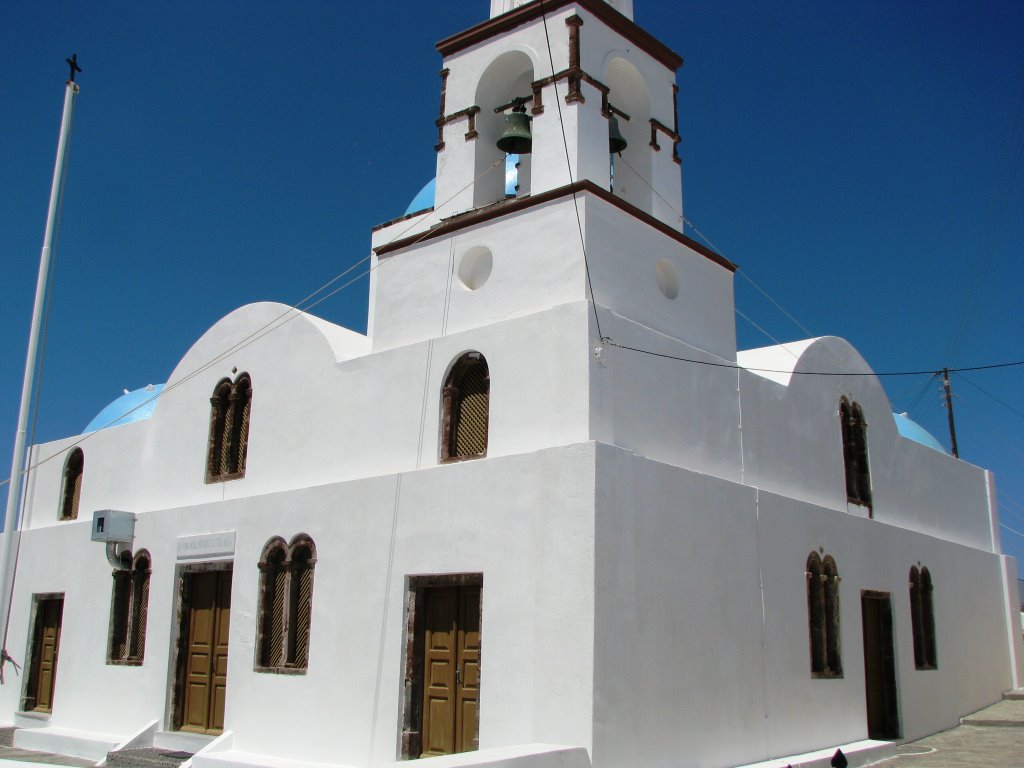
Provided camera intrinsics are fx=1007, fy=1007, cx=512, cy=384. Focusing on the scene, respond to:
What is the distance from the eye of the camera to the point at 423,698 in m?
8.92

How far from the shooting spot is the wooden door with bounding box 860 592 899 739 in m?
12.3

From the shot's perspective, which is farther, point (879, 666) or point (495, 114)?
point (879, 666)

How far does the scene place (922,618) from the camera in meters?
13.7

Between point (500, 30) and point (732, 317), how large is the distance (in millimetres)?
3965

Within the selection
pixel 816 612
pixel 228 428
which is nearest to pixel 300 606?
pixel 228 428

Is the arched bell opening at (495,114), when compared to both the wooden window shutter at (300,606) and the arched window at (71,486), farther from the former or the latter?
the arched window at (71,486)

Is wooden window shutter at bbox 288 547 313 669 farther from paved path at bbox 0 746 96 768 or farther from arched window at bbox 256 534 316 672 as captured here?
paved path at bbox 0 746 96 768

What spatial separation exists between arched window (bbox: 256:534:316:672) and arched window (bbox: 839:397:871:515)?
6.74 meters

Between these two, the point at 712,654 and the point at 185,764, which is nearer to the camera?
the point at 712,654

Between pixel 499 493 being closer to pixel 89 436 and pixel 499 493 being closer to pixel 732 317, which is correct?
pixel 732 317

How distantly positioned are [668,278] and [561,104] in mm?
2062

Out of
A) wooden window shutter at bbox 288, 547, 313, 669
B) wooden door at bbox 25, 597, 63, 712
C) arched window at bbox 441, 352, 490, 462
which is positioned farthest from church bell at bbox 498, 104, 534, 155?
wooden door at bbox 25, 597, 63, 712

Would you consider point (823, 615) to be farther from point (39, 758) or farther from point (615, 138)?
point (39, 758)

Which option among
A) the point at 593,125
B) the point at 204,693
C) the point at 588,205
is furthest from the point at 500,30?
the point at 204,693
